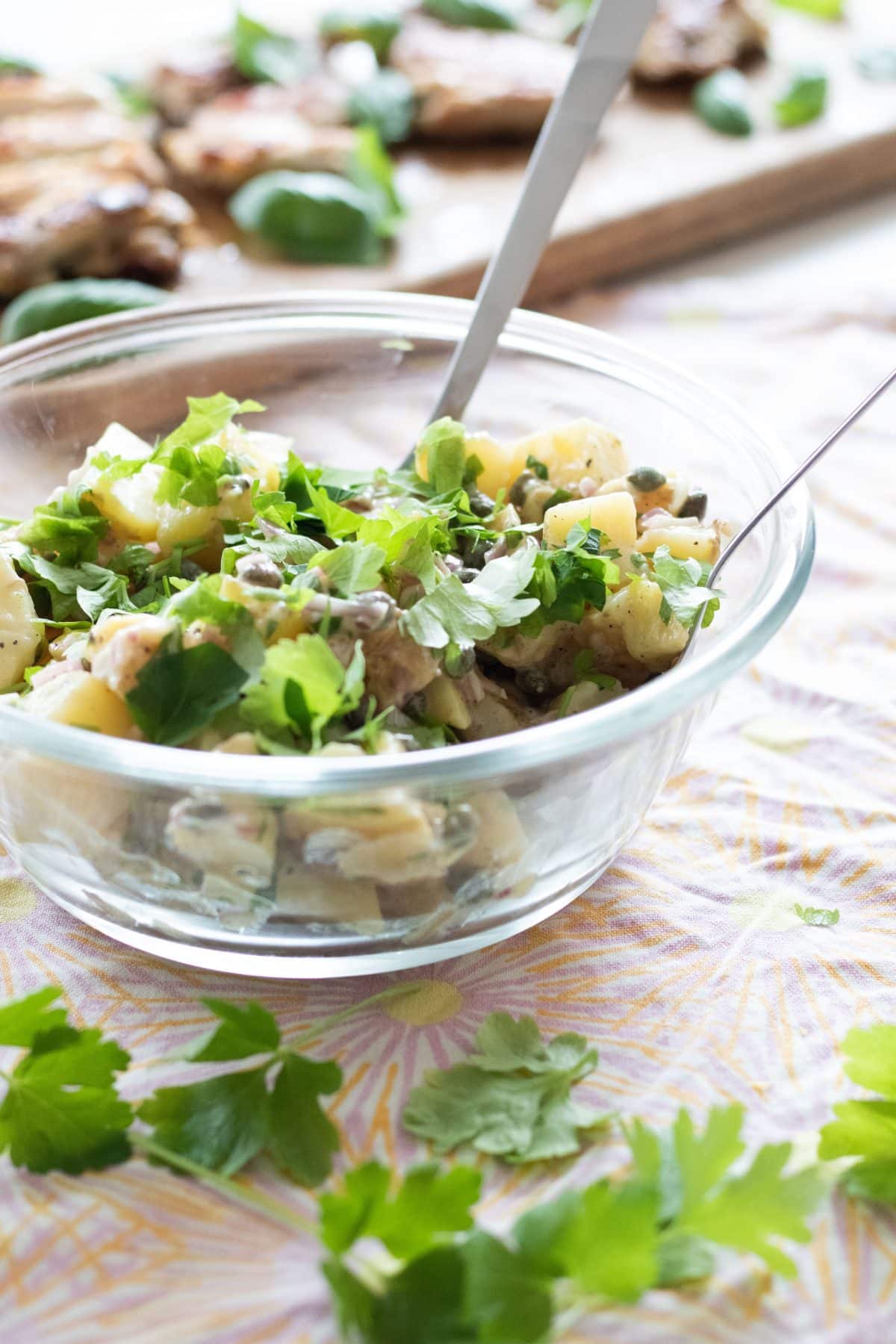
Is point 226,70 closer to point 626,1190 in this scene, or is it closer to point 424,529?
point 424,529

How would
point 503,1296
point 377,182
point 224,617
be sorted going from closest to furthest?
point 503,1296 < point 224,617 < point 377,182

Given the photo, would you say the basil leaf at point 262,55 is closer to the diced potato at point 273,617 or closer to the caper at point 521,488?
the caper at point 521,488

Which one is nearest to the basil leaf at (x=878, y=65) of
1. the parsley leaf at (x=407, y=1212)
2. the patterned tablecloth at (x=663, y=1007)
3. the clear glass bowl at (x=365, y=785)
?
the patterned tablecloth at (x=663, y=1007)

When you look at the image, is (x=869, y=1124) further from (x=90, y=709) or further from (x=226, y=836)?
(x=90, y=709)

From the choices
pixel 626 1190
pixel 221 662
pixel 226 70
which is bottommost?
pixel 226 70

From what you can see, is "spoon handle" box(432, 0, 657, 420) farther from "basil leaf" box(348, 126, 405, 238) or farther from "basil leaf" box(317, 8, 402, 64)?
"basil leaf" box(317, 8, 402, 64)

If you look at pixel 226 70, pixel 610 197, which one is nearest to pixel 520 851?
pixel 610 197

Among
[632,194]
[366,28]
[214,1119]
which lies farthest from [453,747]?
[366,28]

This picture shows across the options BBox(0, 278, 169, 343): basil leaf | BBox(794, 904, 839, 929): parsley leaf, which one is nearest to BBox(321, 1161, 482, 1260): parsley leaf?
BBox(794, 904, 839, 929): parsley leaf
